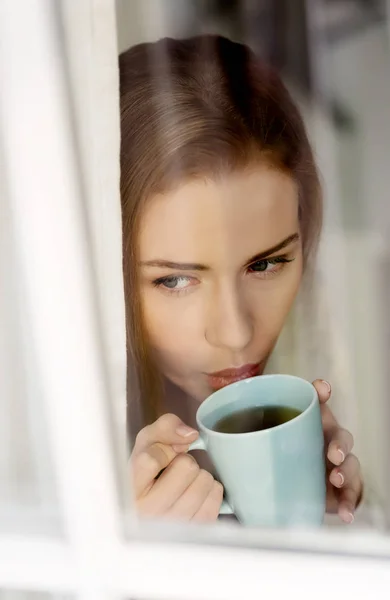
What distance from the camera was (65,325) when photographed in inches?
25.9

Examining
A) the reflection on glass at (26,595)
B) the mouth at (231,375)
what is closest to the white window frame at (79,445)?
the reflection on glass at (26,595)

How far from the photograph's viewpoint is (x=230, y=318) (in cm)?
64

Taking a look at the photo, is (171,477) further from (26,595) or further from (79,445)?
(26,595)

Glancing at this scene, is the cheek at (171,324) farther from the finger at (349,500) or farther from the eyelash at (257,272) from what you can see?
the finger at (349,500)

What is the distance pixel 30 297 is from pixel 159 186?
0.61 ft

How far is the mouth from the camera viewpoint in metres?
0.64

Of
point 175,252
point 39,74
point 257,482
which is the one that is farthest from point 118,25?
point 257,482

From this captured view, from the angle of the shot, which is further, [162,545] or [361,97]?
[162,545]

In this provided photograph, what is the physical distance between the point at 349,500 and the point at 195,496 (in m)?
0.16

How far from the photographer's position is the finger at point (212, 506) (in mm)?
657

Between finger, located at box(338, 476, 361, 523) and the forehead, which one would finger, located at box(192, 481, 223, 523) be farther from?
the forehead

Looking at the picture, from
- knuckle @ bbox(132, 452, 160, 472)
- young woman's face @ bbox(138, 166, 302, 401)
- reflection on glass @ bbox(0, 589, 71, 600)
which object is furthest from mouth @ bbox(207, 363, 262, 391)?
reflection on glass @ bbox(0, 589, 71, 600)

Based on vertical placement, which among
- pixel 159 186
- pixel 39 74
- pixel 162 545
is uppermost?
pixel 39 74

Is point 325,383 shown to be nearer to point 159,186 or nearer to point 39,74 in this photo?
point 159,186
